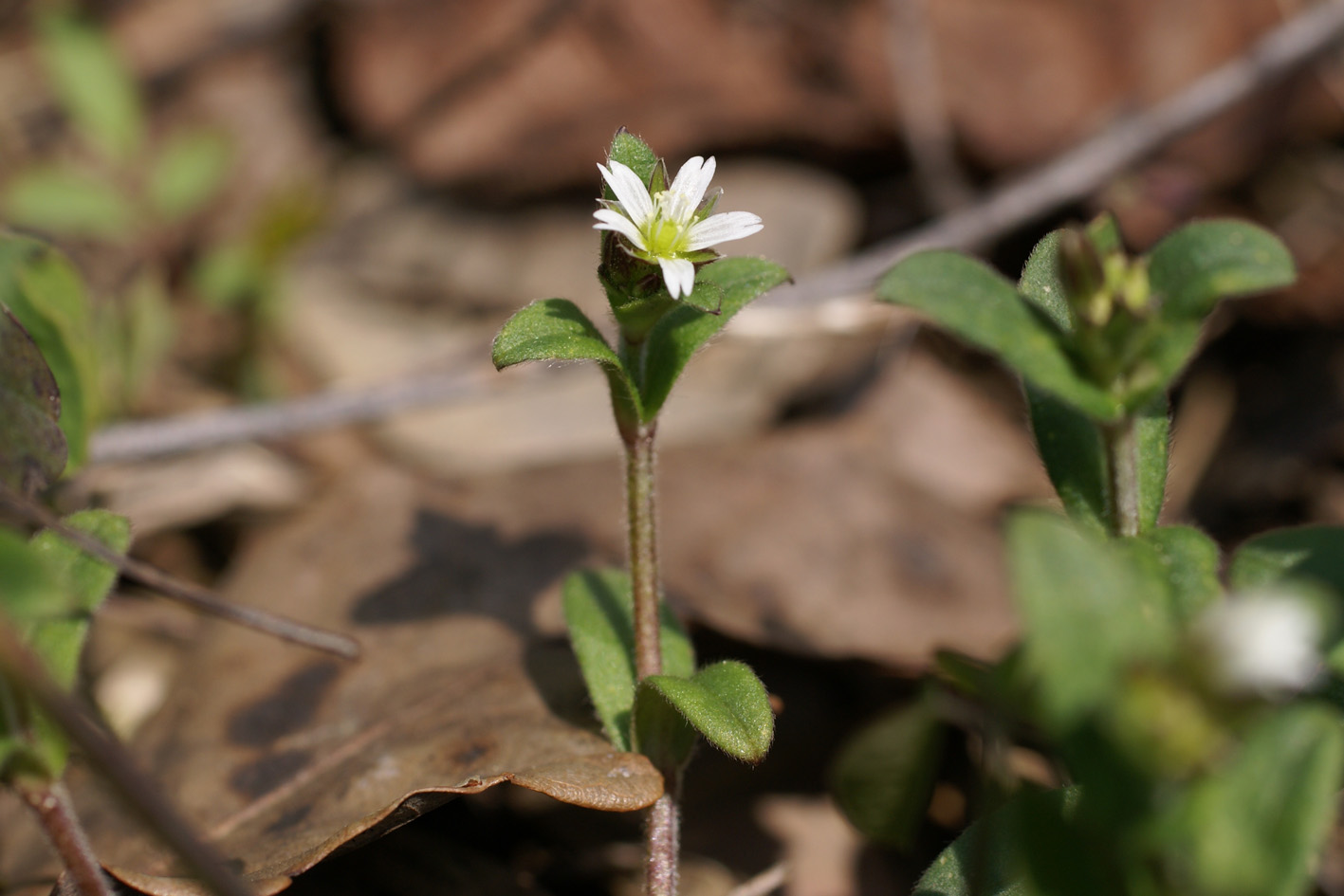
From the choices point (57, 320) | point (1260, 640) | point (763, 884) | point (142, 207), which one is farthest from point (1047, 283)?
point (142, 207)

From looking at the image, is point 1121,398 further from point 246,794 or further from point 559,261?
point 559,261

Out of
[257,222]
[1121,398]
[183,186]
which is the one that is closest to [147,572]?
[1121,398]

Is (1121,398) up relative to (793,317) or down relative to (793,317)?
down

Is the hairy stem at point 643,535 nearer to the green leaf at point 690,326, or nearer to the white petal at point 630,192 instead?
the green leaf at point 690,326

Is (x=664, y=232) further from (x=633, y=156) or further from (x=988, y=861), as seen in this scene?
(x=988, y=861)

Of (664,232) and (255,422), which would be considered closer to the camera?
(664,232)

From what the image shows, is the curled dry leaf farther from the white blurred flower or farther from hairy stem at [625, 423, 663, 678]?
the white blurred flower

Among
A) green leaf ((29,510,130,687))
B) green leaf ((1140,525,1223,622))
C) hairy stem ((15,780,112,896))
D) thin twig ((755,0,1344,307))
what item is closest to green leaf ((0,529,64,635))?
green leaf ((29,510,130,687))
